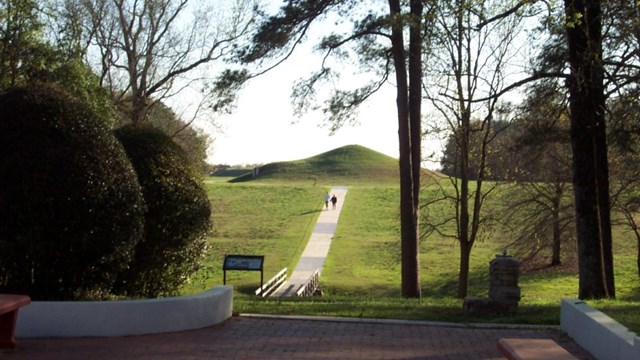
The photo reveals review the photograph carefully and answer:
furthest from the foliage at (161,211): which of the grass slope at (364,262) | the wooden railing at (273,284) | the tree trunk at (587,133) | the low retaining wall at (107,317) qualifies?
the wooden railing at (273,284)

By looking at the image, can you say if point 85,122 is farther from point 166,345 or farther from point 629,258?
point 629,258

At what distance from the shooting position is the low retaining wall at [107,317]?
882 centimetres

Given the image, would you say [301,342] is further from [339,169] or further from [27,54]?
[339,169]

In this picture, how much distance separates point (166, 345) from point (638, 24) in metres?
11.0

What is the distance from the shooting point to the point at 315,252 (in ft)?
142

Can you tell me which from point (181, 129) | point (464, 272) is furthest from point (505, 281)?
point (181, 129)

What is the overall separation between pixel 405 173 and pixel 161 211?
32.3 feet

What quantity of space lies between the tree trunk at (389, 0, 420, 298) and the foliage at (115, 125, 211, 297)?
→ 8.64 metres

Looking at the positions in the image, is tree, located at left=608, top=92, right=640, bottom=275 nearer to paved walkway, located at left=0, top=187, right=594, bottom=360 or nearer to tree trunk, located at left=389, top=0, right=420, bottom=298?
tree trunk, located at left=389, top=0, right=420, bottom=298

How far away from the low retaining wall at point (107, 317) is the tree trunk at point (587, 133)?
8210 mm

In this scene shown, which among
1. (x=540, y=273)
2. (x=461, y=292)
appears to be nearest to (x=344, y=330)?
(x=461, y=292)

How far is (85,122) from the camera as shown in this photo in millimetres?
10055

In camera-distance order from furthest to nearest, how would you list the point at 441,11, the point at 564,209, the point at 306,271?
the point at 306,271
the point at 564,209
the point at 441,11

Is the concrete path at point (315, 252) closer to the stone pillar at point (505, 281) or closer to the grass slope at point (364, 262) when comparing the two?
the grass slope at point (364, 262)
